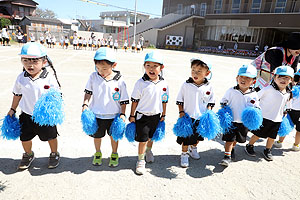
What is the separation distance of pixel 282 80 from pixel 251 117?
78cm

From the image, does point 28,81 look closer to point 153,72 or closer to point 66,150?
point 66,150

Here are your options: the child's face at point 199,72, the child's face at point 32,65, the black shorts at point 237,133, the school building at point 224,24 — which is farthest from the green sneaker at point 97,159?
the school building at point 224,24

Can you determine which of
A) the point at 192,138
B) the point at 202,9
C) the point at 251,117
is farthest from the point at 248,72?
the point at 202,9

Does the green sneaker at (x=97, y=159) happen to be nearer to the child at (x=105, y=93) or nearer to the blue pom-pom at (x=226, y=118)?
the child at (x=105, y=93)

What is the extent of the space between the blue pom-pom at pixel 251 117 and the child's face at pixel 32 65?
2.59 meters

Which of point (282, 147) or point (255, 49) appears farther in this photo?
point (255, 49)

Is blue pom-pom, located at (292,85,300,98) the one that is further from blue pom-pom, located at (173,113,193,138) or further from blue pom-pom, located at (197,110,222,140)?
blue pom-pom, located at (173,113,193,138)

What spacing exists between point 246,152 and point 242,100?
107cm

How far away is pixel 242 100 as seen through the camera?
290cm

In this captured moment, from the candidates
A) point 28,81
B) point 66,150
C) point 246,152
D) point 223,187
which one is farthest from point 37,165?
point 246,152

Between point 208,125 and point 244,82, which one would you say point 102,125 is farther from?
point 244,82

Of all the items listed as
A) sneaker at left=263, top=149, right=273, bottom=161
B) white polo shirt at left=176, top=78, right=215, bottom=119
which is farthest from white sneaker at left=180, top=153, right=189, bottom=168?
sneaker at left=263, top=149, right=273, bottom=161

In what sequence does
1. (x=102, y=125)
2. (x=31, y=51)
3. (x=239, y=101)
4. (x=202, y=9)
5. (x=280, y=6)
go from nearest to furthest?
(x=31, y=51) → (x=102, y=125) → (x=239, y=101) → (x=280, y=6) → (x=202, y=9)

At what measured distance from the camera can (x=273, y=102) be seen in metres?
3.10
